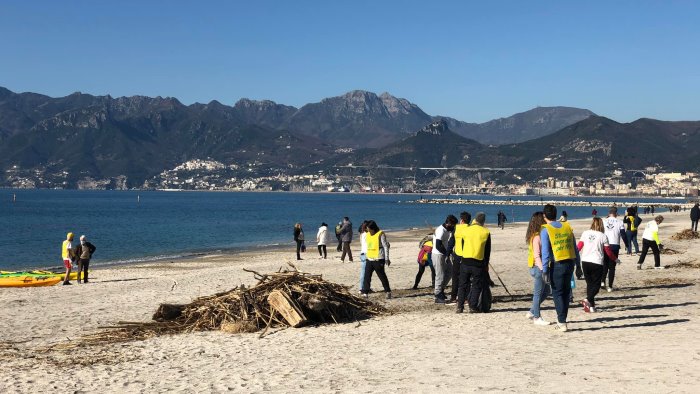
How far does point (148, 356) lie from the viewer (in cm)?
1037

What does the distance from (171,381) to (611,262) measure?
10.7m

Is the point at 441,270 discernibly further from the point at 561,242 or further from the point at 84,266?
the point at 84,266

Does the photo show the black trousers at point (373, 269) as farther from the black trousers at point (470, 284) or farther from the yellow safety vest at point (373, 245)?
the black trousers at point (470, 284)

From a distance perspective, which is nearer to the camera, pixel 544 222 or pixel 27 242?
pixel 544 222

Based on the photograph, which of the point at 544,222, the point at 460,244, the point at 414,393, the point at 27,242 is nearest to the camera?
the point at 414,393

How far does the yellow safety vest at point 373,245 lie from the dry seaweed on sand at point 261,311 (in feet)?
5.23

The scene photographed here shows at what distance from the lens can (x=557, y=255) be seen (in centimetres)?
1088

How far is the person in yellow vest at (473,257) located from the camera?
40.6 feet

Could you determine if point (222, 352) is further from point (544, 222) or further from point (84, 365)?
point (544, 222)

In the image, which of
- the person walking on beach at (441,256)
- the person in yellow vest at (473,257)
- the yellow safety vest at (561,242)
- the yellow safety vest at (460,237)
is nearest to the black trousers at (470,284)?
the person in yellow vest at (473,257)

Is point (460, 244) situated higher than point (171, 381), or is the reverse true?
point (460, 244)

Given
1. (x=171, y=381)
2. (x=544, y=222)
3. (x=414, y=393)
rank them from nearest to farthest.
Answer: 1. (x=414, y=393)
2. (x=171, y=381)
3. (x=544, y=222)

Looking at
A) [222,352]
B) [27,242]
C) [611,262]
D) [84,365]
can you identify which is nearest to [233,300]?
[222,352]

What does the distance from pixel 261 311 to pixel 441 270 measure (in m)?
3.96
